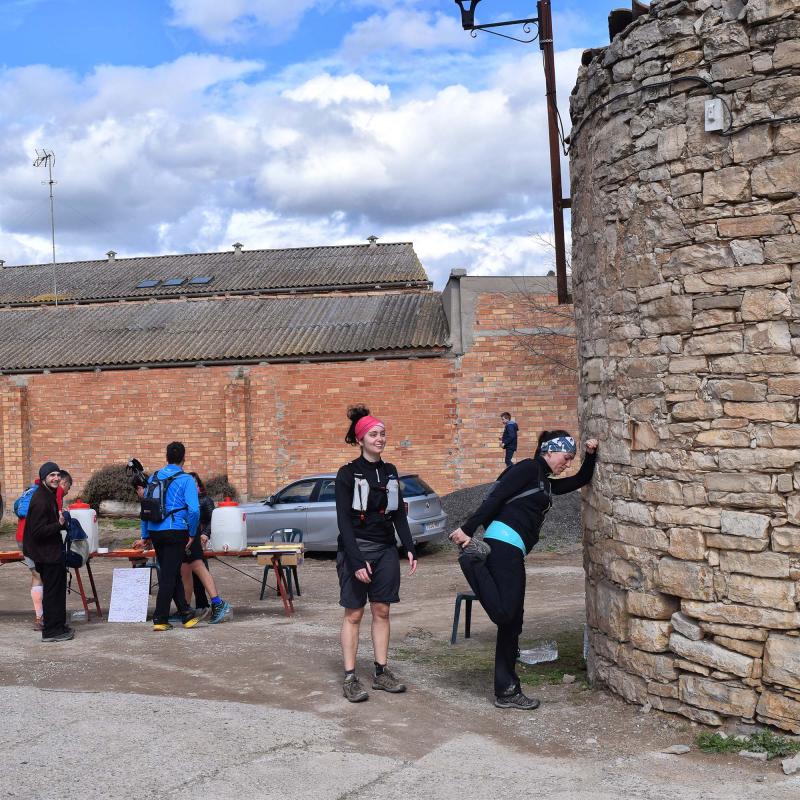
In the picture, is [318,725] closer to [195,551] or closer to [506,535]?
[506,535]

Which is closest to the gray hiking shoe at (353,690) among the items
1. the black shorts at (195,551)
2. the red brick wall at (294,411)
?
the black shorts at (195,551)

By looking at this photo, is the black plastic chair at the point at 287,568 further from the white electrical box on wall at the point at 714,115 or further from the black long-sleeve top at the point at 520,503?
the white electrical box on wall at the point at 714,115

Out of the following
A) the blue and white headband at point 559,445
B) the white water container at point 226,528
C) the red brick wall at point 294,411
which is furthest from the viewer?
the red brick wall at point 294,411

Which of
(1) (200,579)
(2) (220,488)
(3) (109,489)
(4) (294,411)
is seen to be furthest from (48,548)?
(3) (109,489)

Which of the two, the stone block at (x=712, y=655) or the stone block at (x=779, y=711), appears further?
the stone block at (x=712, y=655)

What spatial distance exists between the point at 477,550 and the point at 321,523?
9125mm

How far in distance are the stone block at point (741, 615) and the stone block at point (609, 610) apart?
1.62ft

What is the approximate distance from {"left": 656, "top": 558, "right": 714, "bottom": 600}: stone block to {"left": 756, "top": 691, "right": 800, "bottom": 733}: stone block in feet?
1.95

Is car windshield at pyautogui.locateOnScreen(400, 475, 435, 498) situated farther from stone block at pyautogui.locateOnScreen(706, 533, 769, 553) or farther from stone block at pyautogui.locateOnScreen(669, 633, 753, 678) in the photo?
stone block at pyautogui.locateOnScreen(706, 533, 769, 553)

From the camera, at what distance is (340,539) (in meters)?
6.30

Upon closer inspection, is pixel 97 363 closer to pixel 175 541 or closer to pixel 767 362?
pixel 175 541

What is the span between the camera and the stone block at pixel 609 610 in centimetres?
585

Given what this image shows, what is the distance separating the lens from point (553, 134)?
7.27 meters

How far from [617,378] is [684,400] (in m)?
0.59
